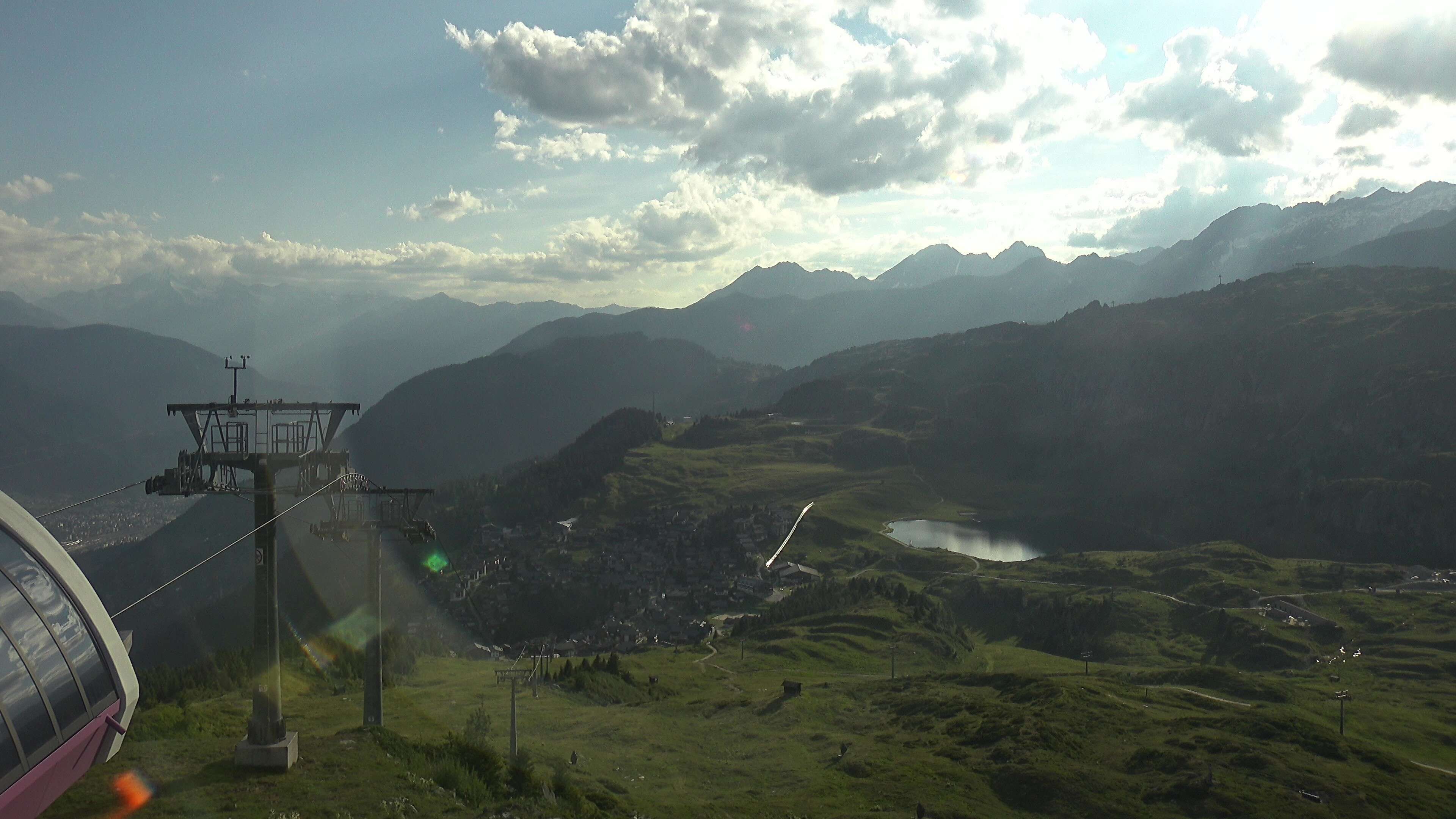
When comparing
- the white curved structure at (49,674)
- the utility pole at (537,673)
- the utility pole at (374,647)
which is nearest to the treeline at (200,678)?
the utility pole at (374,647)

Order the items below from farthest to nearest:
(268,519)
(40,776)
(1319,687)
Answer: (1319,687) → (268,519) → (40,776)

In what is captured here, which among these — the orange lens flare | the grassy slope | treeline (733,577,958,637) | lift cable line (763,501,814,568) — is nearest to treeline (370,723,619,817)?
the grassy slope

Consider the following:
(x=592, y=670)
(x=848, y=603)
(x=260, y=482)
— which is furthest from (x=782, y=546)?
(x=260, y=482)

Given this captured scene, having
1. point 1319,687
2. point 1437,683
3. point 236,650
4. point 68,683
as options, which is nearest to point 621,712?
point 236,650

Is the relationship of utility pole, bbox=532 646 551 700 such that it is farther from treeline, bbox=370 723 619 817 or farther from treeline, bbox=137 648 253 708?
treeline, bbox=370 723 619 817

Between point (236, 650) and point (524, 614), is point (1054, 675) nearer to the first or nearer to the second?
point (236, 650)

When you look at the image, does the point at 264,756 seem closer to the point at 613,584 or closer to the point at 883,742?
the point at 883,742
